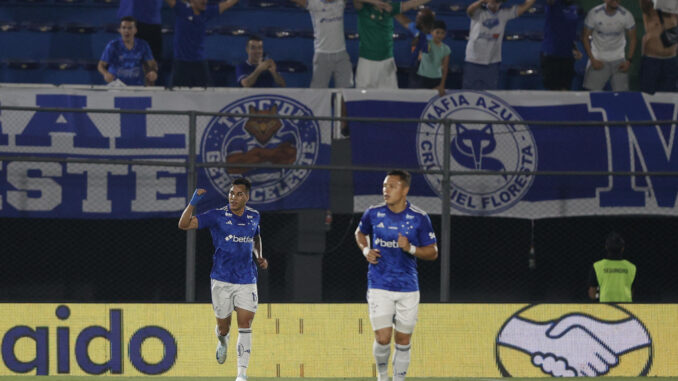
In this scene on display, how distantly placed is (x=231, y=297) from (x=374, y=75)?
5724mm

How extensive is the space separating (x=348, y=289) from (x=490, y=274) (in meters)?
2.07

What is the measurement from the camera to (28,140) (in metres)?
14.0

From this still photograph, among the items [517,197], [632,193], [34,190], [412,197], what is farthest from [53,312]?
[632,193]

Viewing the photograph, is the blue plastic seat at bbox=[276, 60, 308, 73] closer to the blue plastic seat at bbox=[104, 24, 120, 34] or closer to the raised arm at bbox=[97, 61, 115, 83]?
the blue plastic seat at bbox=[104, 24, 120, 34]

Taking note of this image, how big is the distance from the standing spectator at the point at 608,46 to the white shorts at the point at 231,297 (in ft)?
25.0

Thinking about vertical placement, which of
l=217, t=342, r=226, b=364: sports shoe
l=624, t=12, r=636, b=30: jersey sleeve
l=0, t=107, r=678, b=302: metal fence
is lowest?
l=217, t=342, r=226, b=364: sports shoe

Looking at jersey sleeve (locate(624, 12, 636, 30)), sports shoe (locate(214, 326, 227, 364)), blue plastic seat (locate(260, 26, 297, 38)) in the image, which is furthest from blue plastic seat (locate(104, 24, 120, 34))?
jersey sleeve (locate(624, 12, 636, 30))

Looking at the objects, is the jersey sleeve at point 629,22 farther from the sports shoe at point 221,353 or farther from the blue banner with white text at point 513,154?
the sports shoe at point 221,353

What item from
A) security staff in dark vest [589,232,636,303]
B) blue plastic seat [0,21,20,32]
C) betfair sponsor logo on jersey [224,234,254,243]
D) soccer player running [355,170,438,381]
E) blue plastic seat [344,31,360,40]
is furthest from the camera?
blue plastic seat [344,31,360,40]

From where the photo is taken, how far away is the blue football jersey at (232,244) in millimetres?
10969

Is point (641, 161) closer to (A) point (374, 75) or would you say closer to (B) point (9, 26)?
(A) point (374, 75)

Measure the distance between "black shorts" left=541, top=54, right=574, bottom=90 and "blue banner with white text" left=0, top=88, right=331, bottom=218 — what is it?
12.7 feet

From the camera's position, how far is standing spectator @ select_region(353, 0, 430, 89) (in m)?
15.8

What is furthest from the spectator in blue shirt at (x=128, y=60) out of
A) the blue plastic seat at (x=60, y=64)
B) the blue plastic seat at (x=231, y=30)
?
the blue plastic seat at (x=231, y=30)
